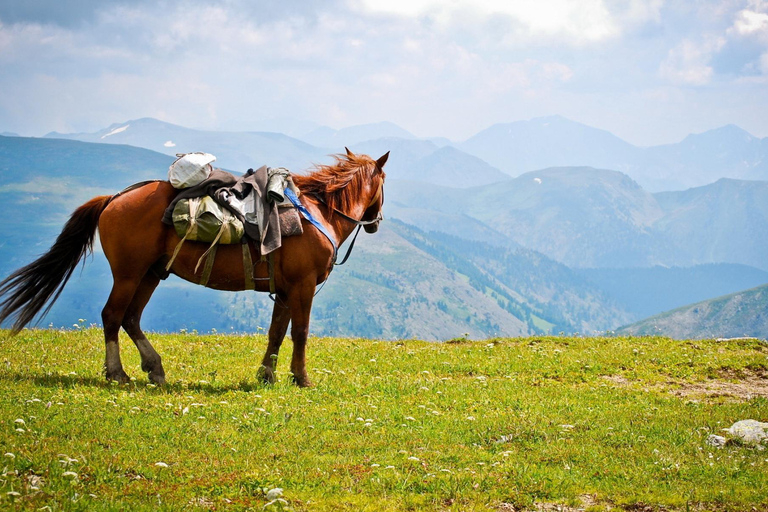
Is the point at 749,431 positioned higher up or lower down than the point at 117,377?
higher up

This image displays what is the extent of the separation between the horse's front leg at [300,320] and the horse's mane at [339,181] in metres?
Answer: 1.50

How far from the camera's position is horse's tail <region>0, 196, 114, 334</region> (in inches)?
421

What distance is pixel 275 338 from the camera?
1177 cm

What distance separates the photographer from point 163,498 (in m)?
6.37

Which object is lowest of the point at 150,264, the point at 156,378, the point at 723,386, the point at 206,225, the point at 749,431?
the point at 723,386

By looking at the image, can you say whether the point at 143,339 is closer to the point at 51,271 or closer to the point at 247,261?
the point at 51,271

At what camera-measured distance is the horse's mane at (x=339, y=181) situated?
479 inches

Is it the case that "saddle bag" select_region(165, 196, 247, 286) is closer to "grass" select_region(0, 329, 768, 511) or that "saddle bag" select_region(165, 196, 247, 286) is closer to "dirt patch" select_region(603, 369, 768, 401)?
"grass" select_region(0, 329, 768, 511)

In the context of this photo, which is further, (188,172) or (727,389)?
(727,389)

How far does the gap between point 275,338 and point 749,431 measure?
7.13 meters

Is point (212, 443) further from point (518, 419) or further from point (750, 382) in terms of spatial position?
point (750, 382)

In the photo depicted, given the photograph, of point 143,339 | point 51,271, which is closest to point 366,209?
point 143,339

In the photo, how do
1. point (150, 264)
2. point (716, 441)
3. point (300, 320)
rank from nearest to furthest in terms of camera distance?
point (716, 441)
point (150, 264)
point (300, 320)

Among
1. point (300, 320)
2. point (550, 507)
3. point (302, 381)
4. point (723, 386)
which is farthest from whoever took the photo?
point (723, 386)
